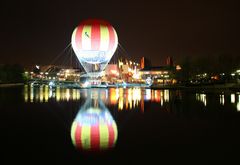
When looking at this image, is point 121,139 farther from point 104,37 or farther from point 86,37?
point 104,37

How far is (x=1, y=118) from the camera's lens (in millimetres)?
15164

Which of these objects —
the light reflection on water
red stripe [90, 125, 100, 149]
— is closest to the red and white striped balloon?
the light reflection on water

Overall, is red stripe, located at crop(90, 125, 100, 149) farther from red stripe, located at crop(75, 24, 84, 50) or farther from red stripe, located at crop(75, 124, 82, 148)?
red stripe, located at crop(75, 24, 84, 50)

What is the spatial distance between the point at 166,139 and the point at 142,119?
4487 mm

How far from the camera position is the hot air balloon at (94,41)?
48.8 meters

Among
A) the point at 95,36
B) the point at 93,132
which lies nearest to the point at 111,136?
the point at 93,132

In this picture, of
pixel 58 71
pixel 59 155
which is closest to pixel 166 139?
pixel 59 155

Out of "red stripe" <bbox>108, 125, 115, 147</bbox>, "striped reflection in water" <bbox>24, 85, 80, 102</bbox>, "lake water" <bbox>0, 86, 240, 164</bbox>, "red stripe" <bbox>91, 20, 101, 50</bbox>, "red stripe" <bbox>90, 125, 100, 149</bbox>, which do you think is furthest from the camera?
"red stripe" <bbox>91, 20, 101, 50</bbox>

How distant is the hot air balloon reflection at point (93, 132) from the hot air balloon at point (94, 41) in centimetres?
3394

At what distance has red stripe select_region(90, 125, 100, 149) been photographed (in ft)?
31.3

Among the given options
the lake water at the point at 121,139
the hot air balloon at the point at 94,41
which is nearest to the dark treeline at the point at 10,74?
the hot air balloon at the point at 94,41

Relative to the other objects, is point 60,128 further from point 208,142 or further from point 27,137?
point 208,142

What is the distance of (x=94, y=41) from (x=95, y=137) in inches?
1528

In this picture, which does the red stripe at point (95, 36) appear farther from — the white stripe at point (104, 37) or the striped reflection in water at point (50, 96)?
the striped reflection in water at point (50, 96)
